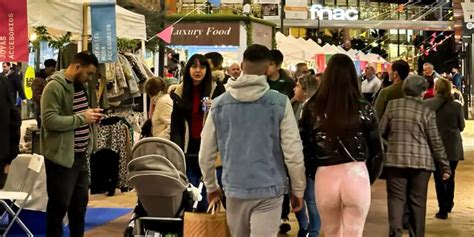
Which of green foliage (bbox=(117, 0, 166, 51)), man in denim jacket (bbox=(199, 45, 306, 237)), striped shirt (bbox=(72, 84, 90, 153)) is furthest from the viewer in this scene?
green foliage (bbox=(117, 0, 166, 51))

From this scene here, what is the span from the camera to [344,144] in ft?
16.2

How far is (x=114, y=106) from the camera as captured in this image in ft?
32.1

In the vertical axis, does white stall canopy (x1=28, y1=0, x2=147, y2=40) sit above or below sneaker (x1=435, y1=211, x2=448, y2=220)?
above

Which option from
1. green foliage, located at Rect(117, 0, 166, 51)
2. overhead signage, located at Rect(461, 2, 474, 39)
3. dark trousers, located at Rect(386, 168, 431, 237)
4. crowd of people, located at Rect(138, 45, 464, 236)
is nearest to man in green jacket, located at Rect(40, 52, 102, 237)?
crowd of people, located at Rect(138, 45, 464, 236)

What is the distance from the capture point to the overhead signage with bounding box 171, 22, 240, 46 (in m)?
15.0

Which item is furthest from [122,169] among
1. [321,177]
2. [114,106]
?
[321,177]

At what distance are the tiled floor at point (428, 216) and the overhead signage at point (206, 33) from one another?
170 inches

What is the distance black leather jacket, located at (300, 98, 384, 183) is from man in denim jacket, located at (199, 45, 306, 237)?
0.46m

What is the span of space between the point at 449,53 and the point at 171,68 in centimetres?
3321

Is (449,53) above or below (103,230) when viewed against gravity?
above

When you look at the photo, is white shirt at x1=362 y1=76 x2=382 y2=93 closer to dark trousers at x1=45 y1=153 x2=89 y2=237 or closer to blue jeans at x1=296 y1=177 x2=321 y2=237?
blue jeans at x1=296 y1=177 x2=321 y2=237

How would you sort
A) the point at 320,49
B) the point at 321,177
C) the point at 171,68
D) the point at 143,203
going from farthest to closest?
the point at 320,49 < the point at 171,68 < the point at 143,203 < the point at 321,177

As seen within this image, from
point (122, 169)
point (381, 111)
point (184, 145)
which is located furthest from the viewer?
point (122, 169)

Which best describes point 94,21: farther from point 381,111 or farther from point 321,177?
point 321,177
